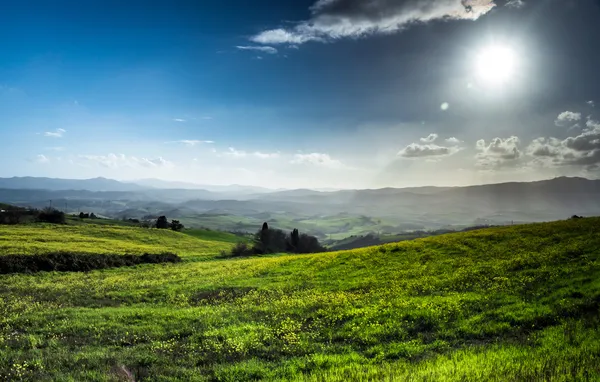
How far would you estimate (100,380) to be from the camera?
12.1 meters

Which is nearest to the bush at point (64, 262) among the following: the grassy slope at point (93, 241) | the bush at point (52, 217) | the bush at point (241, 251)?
the grassy slope at point (93, 241)

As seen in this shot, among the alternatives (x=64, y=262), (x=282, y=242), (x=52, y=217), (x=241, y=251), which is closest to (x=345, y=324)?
(x=64, y=262)

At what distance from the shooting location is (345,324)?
61.4 feet

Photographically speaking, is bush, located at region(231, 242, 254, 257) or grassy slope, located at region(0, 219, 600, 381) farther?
bush, located at region(231, 242, 254, 257)

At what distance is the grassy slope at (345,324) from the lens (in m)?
12.4

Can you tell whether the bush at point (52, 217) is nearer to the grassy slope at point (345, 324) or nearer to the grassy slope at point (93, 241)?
the grassy slope at point (93, 241)

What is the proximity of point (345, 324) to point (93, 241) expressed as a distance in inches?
3065

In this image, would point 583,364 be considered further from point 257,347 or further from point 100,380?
point 100,380

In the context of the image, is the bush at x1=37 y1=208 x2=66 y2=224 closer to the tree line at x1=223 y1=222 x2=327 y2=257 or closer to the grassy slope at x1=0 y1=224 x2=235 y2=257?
the grassy slope at x1=0 y1=224 x2=235 y2=257

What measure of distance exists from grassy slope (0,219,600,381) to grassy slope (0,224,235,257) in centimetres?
2910

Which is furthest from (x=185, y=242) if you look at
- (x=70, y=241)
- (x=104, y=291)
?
(x=104, y=291)

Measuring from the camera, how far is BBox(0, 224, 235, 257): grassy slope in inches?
2438

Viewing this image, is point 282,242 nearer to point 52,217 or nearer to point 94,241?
point 94,241

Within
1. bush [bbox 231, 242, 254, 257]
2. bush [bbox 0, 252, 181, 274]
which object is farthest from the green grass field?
bush [bbox 0, 252, 181, 274]
